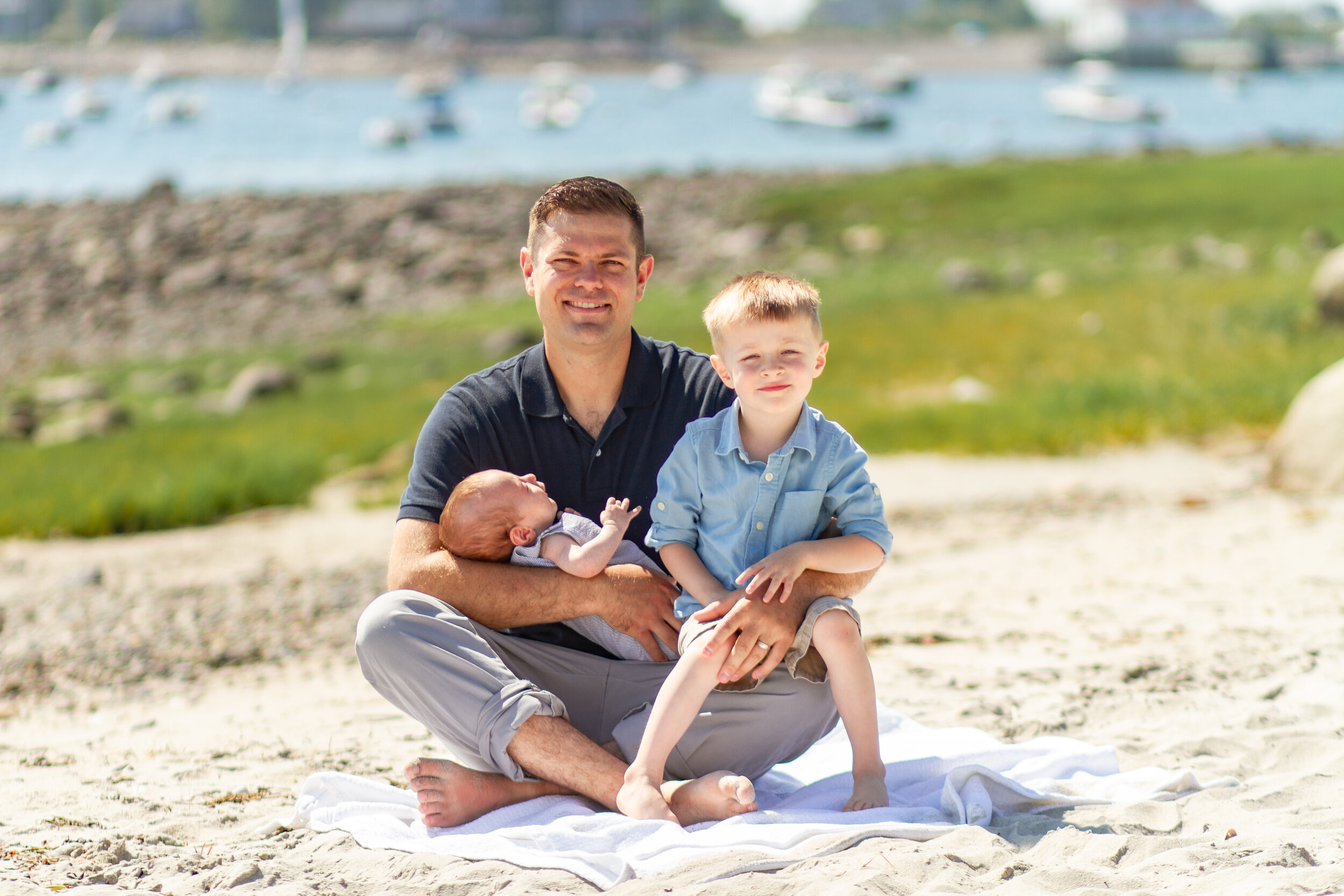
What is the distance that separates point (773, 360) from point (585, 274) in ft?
2.58

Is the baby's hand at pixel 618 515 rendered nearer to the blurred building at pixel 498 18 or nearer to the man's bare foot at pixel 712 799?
the man's bare foot at pixel 712 799

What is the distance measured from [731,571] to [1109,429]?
8707 mm

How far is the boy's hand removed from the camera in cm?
356

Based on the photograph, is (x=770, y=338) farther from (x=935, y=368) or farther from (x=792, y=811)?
(x=935, y=368)

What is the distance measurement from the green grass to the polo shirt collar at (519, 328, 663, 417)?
7.51m

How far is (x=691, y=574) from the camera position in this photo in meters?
3.76

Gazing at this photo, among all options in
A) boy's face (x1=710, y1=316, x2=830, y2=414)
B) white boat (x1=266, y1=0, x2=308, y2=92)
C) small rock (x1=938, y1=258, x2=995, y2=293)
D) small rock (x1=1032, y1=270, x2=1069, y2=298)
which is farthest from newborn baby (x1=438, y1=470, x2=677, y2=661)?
white boat (x1=266, y1=0, x2=308, y2=92)

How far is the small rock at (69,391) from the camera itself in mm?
17094

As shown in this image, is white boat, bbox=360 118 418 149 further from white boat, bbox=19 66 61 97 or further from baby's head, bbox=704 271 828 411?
baby's head, bbox=704 271 828 411

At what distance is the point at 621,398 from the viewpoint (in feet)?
13.8

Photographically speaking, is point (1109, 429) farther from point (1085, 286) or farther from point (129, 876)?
point (129, 876)

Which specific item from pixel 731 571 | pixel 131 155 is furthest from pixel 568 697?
pixel 131 155

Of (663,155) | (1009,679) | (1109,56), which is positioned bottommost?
(1009,679)

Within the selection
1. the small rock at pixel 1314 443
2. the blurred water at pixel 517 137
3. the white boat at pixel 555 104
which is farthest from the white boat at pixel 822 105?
the small rock at pixel 1314 443
